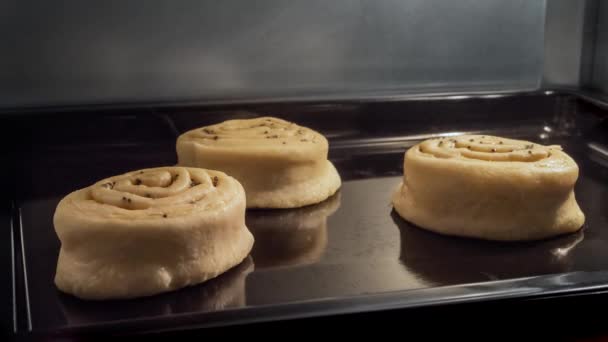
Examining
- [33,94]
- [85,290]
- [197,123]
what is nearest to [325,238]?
[85,290]

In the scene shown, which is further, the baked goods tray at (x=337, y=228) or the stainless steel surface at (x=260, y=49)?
the stainless steel surface at (x=260, y=49)

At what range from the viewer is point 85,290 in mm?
1459

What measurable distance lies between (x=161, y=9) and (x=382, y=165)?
94 centimetres

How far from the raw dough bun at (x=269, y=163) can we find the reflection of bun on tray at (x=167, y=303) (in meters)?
0.45

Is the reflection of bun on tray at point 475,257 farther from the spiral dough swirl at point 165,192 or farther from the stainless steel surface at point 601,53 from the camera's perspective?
the stainless steel surface at point 601,53

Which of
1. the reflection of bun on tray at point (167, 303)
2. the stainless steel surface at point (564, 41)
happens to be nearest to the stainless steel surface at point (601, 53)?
the stainless steel surface at point (564, 41)

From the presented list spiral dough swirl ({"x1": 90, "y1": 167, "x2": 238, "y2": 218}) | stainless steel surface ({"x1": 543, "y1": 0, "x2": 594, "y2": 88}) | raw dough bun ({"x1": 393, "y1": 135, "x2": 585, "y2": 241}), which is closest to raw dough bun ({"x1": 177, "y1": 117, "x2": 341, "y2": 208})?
spiral dough swirl ({"x1": 90, "y1": 167, "x2": 238, "y2": 218})

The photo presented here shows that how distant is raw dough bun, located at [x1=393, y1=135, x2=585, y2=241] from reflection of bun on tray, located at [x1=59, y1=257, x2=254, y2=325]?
1.85 feet

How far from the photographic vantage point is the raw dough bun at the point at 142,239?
147 centimetres

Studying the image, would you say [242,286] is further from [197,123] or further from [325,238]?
[197,123]

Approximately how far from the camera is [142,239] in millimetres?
1469

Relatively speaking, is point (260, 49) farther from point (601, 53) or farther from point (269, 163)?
point (601, 53)

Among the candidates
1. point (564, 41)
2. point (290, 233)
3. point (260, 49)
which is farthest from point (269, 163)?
point (564, 41)

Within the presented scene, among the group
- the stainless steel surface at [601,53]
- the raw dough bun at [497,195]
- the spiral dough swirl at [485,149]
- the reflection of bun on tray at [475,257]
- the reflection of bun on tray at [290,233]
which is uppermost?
the stainless steel surface at [601,53]
